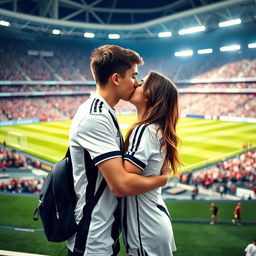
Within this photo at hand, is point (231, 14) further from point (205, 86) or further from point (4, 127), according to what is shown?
point (4, 127)

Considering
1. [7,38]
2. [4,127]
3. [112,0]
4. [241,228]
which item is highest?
[112,0]

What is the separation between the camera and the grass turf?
6.91m

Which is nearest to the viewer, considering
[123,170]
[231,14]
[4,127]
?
[123,170]

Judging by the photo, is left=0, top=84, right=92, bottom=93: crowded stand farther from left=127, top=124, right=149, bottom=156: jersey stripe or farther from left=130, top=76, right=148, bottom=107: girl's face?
left=127, top=124, right=149, bottom=156: jersey stripe

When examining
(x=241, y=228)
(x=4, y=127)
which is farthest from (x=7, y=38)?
(x=241, y=228)

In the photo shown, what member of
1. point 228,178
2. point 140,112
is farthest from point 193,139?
point 140,112

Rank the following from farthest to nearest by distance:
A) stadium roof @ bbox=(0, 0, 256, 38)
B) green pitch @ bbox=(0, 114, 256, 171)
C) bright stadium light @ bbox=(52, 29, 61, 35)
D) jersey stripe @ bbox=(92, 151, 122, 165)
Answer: bright stadium light @ bbox=(52, 29, 61, 35) → stadium roof @ bbox=(0, 0, 256, 38) → green pitch @ bbox=(0, 114, 256, 171) → jersey stripe @ bbox=(92, 151, 122, 165)

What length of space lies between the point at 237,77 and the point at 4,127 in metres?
31.7

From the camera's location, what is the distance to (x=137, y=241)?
7.38 feet

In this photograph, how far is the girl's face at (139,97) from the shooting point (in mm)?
2352

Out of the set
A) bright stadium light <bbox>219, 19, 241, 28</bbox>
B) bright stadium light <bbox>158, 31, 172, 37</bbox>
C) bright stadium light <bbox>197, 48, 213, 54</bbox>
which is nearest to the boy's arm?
bright stadium light <bbox>219, 19, 241, 28</bbox>

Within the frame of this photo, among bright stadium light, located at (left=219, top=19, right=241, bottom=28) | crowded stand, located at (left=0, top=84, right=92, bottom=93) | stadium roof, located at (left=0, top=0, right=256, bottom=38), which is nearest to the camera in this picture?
stadium roof, located at (left=0, top=0, right=256, bottom=38)

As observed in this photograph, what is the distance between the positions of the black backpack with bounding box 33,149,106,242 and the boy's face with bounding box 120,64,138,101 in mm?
683

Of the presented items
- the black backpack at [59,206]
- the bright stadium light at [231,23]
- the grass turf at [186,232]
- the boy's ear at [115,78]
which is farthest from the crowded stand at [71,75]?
the boy's ear at [115,78]
